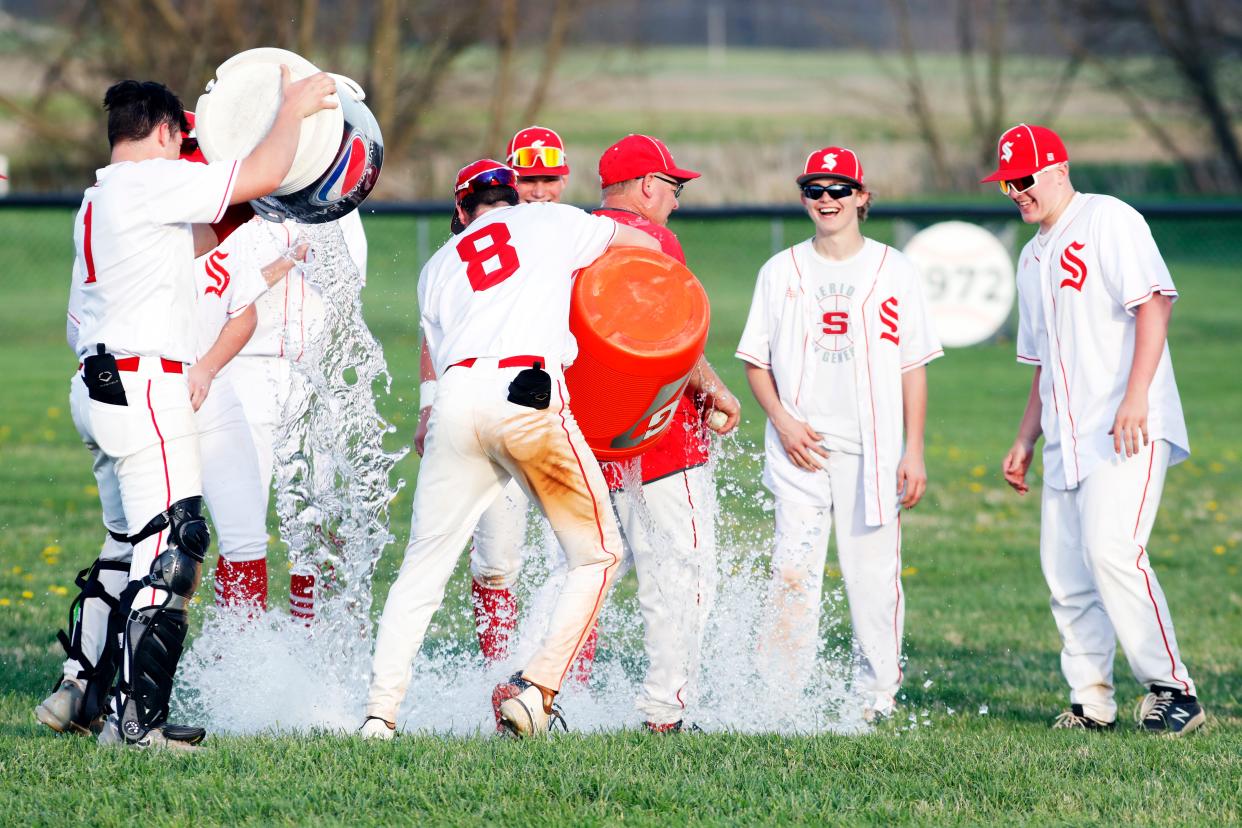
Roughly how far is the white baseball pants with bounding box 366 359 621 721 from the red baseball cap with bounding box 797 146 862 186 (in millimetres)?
1661

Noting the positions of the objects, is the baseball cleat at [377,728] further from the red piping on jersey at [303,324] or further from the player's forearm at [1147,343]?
the player's forearm at [1147,343]

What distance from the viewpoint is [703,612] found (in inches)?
247

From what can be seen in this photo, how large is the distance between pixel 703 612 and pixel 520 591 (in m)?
1.32

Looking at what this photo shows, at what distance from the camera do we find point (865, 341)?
21.1 ft

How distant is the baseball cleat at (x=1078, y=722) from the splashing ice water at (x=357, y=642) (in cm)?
79

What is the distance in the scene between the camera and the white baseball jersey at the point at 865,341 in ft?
21.1

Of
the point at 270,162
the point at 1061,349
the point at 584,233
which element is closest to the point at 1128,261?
the point at 1061,349

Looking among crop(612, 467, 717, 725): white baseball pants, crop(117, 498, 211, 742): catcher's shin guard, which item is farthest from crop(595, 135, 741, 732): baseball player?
crop(117, 498, 211, 742): catcher's shin guard

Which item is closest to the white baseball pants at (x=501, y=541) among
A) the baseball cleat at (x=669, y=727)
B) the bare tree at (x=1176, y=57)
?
the baseball cleat at (x=669, y=727)

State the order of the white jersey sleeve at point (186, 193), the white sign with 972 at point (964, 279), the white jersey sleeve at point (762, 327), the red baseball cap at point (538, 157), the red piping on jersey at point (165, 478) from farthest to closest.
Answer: the white sign with 972 at point (964, 279), the red baseball cap at point (538, 157), the white jersey sleeve at point (762, 327), the red piping on jersey at point (165, 478), the white jersey sleeve at point (186, 193)

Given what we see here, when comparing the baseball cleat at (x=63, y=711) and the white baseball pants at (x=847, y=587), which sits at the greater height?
the white baseball pants at (x=847, y=587)

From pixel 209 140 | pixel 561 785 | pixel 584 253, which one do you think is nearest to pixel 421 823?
pixel 561 785

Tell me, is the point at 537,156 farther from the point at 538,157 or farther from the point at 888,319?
the point at 888,319

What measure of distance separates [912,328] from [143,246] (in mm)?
3105
